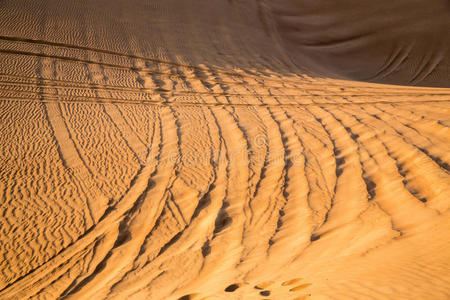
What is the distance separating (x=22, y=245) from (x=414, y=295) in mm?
3076

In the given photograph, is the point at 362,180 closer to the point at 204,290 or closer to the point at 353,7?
the point at 204,290

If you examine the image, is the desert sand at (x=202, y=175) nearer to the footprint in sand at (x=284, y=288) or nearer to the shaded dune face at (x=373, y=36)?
the footprint in sand at (x=284, y=288)

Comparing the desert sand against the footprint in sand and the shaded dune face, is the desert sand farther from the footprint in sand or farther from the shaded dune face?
the shaded dune face

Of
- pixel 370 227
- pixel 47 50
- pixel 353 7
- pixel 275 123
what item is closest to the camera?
pixel 370 227

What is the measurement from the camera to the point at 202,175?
4.47 metres

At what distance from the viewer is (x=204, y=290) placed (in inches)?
109

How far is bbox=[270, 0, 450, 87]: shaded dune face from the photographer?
11805 mm

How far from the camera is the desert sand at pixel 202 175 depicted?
2.97 metres

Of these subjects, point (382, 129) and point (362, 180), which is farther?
point (382, 129)

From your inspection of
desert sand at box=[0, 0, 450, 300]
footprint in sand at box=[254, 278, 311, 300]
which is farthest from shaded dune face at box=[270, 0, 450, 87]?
footprint in sand at box=[254, 278, 311, 300]

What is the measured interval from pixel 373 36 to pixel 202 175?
35.6 feet

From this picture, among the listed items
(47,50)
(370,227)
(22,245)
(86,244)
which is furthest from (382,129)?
(47,50)

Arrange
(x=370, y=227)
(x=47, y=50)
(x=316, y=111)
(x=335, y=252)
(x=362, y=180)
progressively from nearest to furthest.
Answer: (x=335, y=252) < (x=370, y=227) < (x=362, y=180) < (x=316, y=111) < (x=47, y=50)

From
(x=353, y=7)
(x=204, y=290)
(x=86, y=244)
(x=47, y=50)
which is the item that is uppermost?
(x=353, y=7)
